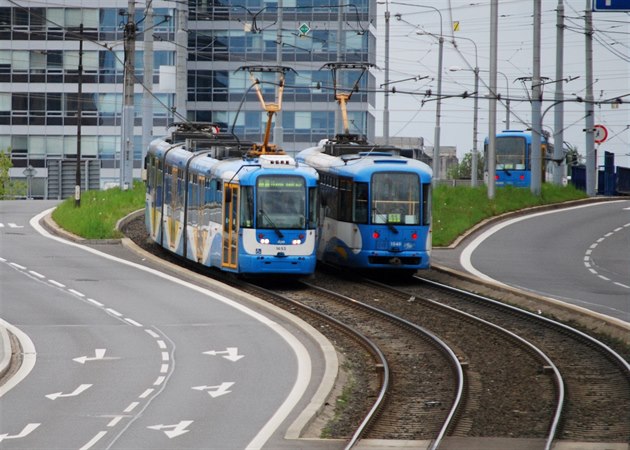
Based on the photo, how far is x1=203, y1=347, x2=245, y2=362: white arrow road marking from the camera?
77.7ft

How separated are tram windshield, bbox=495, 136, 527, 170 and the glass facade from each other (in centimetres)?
2583

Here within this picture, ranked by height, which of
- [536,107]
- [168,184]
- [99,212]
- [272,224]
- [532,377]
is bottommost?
Result: [532,377]

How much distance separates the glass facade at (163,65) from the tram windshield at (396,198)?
2271 inches

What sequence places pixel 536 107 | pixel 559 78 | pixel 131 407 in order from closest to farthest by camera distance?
pixel 131 407, pixel 536 107, pixel 559 78

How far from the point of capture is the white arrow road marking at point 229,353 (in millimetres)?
23672

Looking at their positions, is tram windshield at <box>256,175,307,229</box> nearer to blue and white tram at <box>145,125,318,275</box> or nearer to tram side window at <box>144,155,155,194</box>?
blue and white tram at <box>145,125,318,275</box>

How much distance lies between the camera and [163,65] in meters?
95.4

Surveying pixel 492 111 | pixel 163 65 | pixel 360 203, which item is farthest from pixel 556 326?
pixel 163 65

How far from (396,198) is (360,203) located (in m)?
0.89

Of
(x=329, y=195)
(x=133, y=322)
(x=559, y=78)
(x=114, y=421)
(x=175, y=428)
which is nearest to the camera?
(x=175, y=428)

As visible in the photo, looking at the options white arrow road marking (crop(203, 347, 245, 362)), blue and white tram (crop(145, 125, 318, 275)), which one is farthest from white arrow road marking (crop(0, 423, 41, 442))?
blue and white tram (crop(145, 125, 318, 275))

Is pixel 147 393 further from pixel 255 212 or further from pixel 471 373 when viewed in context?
pixel 255 212

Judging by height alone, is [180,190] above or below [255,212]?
above

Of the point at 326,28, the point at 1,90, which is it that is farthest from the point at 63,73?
the point at 326,28
